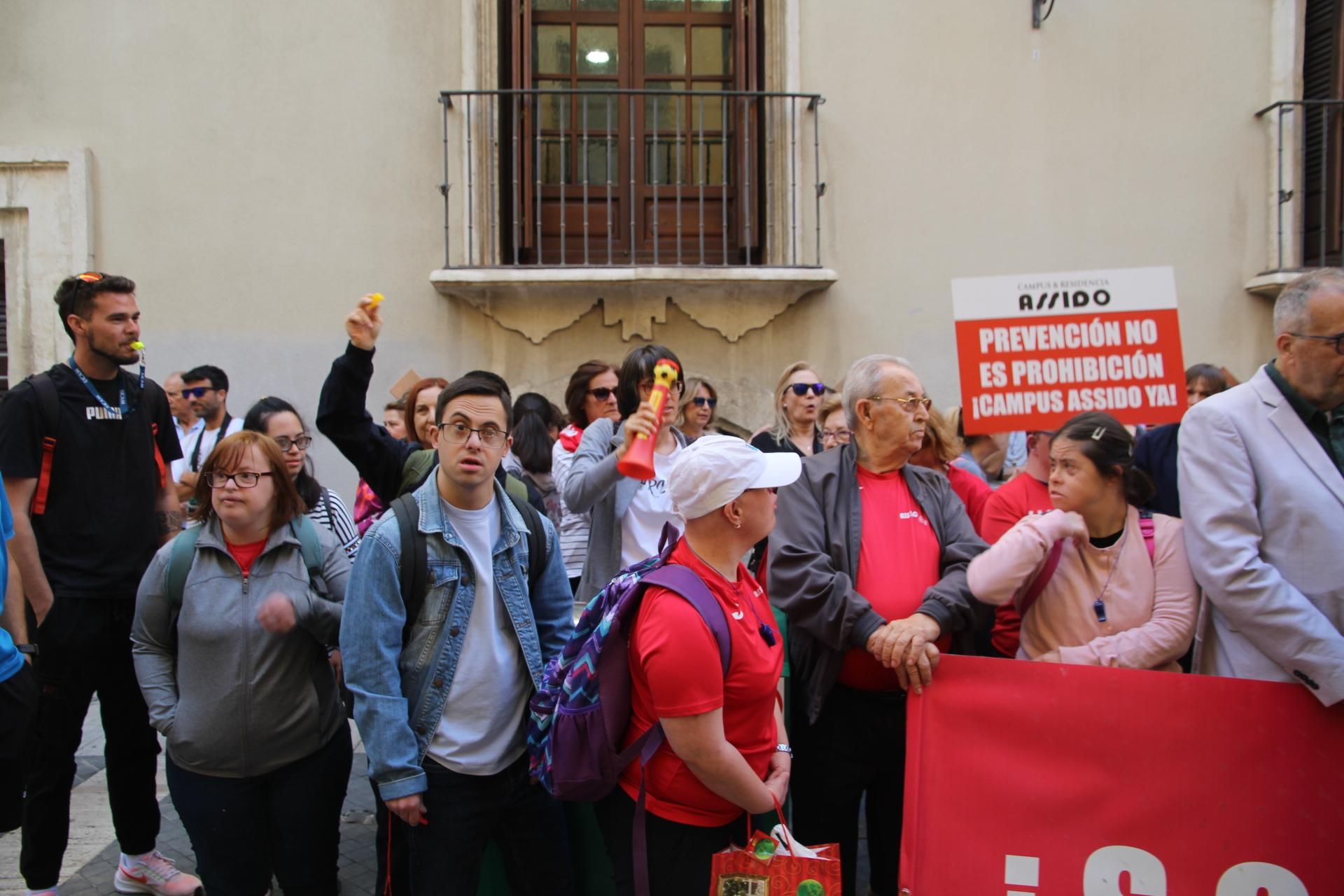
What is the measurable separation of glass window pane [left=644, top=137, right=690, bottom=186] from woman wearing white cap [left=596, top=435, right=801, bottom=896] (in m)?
6.04

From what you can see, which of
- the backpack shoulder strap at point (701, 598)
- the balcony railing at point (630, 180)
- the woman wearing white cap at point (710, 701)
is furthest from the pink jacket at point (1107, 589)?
the balcony railing at point (630, 180)

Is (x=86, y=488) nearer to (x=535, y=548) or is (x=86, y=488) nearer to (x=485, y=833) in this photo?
(x=535, y=548)

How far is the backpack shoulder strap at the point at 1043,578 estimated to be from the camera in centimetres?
304

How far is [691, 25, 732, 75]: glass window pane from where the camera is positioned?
27.0 feet

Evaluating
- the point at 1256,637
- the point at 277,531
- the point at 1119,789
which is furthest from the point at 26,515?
the point at 1256,637

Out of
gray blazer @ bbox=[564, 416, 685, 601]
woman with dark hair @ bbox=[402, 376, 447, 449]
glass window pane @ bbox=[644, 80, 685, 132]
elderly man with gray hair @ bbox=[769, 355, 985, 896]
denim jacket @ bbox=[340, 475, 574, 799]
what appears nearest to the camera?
denim jacket @ bbox=[340, 475, 574, 799]

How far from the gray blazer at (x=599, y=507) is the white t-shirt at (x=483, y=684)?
1120 millimetres

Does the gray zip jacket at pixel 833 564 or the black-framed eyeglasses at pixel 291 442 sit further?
the black-framed eyeglasses at pixel 291 442

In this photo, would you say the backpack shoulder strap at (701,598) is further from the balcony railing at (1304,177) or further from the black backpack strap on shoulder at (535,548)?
the balcony railing at (1304,177)

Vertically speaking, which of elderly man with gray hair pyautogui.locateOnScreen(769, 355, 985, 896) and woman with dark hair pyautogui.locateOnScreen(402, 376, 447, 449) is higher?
woman with dark hair pyautogui.locateOnScreen(402, 376, 447, 449)

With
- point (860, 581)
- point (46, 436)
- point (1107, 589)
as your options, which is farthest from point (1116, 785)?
point (46, 436)

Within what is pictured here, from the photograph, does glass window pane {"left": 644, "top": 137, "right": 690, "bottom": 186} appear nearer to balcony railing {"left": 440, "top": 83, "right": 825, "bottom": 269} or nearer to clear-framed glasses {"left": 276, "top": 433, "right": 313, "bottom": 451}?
balcony railing {"left": 440, "top": 83, "right": 825, "bottom": 269}

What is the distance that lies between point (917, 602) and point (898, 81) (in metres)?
5.86

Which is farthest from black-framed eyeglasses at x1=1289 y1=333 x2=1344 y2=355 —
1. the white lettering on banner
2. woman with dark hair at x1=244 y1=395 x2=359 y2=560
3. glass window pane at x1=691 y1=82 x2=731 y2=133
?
glass window pane at x1=691 y1=82 x2=731 y2=133
